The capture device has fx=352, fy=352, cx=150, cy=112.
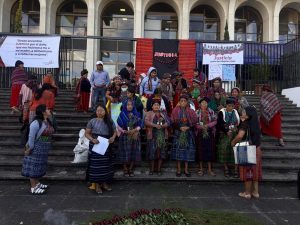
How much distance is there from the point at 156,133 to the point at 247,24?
833 inches

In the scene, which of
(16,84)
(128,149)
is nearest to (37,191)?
(128,149)

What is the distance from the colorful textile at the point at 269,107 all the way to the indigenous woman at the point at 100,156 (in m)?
4.36

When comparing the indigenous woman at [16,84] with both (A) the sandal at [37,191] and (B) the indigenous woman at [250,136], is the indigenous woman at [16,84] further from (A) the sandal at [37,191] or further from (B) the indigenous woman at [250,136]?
(B) the indigenous woman at [250,136]

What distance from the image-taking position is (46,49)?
12.9 meters

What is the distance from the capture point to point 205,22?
26078mm

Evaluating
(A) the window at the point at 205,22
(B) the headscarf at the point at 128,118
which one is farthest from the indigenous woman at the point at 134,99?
(A) the window at the point at 205,22

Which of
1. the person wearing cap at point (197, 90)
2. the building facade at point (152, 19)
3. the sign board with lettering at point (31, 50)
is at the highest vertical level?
the building facade at point (152, 19)

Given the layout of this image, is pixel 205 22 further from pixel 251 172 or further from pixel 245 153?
pixel 251 172

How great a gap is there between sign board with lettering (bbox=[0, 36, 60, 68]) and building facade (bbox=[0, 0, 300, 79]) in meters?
10.4

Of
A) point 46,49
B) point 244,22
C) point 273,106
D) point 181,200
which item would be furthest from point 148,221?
point 244,22

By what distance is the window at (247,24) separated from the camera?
86.2 feet

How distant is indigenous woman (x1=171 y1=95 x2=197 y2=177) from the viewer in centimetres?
768

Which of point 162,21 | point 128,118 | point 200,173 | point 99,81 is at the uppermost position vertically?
point 162,21

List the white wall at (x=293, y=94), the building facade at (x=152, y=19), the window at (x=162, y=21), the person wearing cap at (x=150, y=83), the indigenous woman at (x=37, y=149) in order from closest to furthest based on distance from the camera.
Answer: the indigenous woman at (x=37, y=149)
the person wearing cap at (x=150, y=83)
the white wall at (x=293, y=94)
the building facade at (x=152, y=19)
the window at (x=162, y=21)
